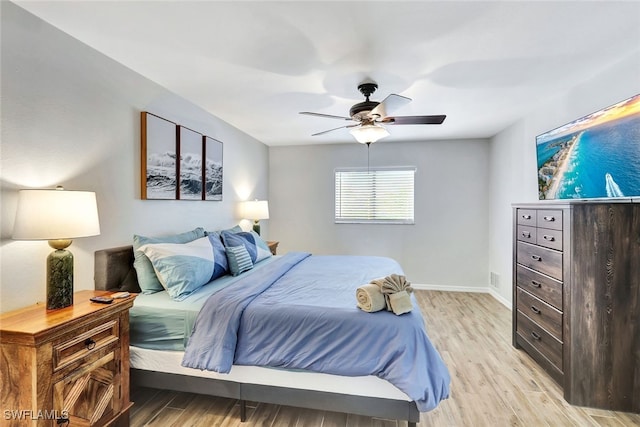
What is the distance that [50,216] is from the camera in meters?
1.50

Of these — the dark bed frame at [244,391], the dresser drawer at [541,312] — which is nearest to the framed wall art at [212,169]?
the dark bed frame at [244,391]

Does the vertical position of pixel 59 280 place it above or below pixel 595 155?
below

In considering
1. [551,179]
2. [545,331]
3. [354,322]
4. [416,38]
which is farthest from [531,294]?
[416,38]

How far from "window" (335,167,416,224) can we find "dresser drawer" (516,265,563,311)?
7.07 feet

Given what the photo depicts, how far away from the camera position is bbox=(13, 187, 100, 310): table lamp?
57.7 inches

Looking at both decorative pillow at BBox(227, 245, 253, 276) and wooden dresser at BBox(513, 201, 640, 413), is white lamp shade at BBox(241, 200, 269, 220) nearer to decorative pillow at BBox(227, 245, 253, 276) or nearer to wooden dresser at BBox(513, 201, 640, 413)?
decorative pillow at BBox(227, 245, 253, 276)

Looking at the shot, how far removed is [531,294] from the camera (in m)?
2.65

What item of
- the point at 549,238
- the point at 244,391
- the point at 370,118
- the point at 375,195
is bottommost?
the point at 244,391

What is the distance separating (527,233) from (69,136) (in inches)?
147

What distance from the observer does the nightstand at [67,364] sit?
1296mm

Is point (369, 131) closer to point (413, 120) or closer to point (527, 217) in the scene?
point (413, 120)

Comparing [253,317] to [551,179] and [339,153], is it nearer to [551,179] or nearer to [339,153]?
[551,179]

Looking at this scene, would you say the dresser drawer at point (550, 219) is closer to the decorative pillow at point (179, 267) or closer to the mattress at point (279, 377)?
the mattress at point (279, 377)

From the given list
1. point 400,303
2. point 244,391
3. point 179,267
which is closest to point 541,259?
point 400,303
